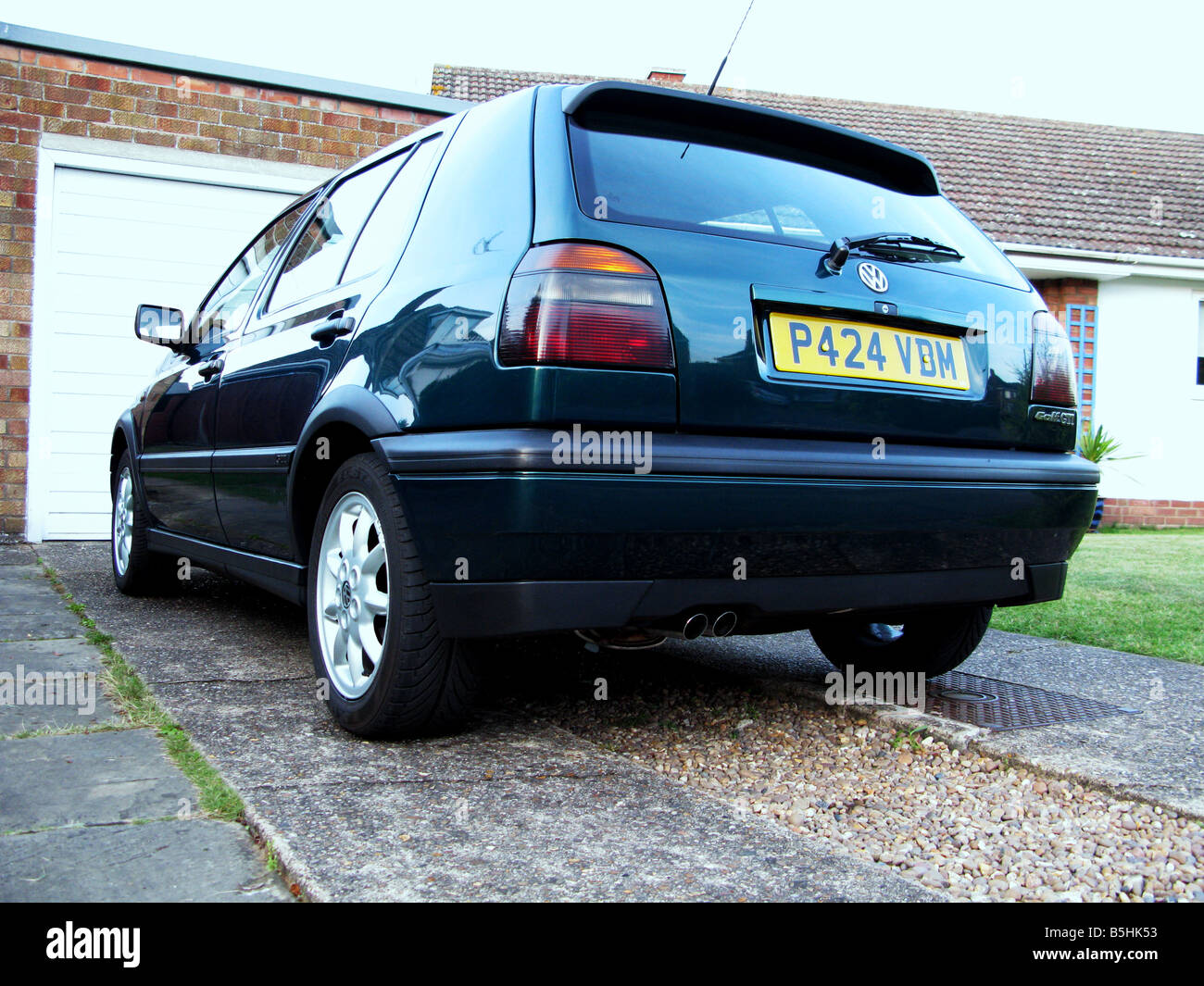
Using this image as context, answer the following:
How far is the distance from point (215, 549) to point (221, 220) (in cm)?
489

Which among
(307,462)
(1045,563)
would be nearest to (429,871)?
(307,462)

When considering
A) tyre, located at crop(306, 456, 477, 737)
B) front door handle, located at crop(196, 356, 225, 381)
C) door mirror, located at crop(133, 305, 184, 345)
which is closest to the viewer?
tyre, located at crop(306, 456, 477, 737)

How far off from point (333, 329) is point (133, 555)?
8.49ft

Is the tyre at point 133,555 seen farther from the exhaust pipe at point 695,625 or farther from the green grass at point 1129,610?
the green grass at point 1129,610

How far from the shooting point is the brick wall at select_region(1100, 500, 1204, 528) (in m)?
13.3

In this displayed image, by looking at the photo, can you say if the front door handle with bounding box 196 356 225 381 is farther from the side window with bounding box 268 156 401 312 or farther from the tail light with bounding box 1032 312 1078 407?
the tail light with bounding box 1032 312 1078 407

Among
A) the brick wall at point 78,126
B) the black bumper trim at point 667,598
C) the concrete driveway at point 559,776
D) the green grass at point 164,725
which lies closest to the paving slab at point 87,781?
the green grass at point 164,725

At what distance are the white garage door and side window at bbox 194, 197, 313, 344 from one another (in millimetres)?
3076

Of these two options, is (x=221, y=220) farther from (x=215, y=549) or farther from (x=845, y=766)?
(x=845, y=766)

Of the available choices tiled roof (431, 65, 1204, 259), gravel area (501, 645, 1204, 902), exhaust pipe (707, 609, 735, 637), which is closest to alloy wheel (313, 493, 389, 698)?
gravel area (501, 645, 1204, 902)

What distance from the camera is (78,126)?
294 inches

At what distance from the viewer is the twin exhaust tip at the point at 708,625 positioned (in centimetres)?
224

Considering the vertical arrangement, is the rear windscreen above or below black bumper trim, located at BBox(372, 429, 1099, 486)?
above

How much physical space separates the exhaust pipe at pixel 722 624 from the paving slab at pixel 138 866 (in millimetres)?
1005
